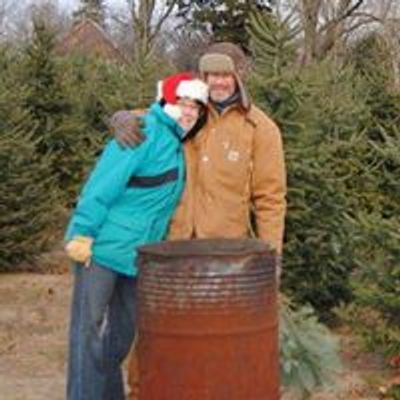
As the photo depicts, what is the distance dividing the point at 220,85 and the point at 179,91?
20 centimetres

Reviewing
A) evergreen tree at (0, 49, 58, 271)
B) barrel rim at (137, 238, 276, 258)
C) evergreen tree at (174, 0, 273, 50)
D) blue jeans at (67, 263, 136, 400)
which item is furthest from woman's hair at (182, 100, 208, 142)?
evergreen tree at (174, 0, 273, 50)

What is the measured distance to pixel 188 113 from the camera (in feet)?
16.6

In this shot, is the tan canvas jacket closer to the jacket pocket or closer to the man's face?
the man's face

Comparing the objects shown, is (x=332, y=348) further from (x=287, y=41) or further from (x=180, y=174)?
(x=287, y=41)

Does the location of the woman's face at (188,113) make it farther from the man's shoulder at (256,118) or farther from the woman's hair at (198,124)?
the man's shoulder at (256,118)

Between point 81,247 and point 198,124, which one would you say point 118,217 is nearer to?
point 81,247

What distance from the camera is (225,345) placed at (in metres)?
4.32

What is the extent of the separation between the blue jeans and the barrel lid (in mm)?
520

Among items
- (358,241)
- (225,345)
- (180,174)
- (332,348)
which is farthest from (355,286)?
(225,345)

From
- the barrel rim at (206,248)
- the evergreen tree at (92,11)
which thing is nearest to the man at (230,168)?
the barrel rim at (206,248)

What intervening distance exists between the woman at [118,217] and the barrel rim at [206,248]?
0.34m

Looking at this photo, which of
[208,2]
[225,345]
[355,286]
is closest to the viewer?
[225,345]

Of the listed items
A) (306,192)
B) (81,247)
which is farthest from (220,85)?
(306,192)

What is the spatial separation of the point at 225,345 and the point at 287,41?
5402 millimetres
